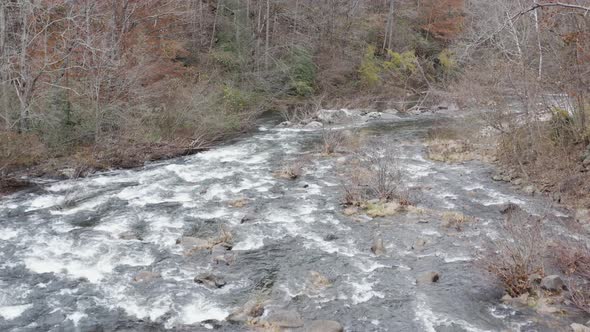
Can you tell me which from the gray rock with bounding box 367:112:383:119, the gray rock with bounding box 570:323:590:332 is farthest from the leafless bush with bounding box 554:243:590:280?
the gray rock with bounding box 367:112:383:119

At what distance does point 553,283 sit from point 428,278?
1.82m

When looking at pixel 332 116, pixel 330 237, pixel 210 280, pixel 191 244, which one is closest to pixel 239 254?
pixel 191 244

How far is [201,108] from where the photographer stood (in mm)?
19188

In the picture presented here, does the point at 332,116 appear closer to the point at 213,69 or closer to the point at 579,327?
the point at 213,69

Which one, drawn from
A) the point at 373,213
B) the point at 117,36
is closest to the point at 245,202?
the point at 373,213

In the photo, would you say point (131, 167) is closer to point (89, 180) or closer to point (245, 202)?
point (89, 180)

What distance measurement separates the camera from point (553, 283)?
7.16 m

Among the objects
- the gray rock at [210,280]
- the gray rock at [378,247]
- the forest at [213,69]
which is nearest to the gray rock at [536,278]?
the gray rock at [378,247]

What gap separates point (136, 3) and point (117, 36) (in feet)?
5.63

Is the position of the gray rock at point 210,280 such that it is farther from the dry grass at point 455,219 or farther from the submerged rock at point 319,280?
the dry grass at point 455,219

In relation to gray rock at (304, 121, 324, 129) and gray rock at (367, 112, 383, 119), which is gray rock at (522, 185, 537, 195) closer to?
gray rock at (304, 121, 324, 129)

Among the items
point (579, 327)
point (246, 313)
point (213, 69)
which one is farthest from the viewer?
point (213, 69)

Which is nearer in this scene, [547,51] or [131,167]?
[547,51]

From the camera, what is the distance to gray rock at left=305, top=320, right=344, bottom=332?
652 cm
